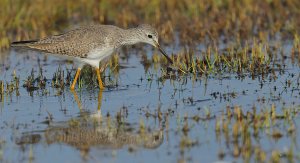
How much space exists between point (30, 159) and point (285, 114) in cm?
319

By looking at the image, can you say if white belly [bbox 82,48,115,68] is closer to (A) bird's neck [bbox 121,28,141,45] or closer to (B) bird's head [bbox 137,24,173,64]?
(A) bird's neck [bbox 121,28,141,45]

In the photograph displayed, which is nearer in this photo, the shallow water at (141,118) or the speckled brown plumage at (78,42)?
the shallow water at (141,118)

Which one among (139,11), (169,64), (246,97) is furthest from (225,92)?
(139,11)

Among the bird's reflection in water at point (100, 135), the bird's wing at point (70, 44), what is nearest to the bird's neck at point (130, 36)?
the bird's wing at point (70, 44)

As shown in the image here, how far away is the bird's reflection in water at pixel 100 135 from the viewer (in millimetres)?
8094

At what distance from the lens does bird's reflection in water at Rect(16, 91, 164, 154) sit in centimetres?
809

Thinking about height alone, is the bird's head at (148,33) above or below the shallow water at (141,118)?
above

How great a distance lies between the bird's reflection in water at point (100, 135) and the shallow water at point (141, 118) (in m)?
0.01

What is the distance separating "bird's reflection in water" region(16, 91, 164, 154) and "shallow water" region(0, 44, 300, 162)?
12 mm

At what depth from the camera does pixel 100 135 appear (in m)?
8.48

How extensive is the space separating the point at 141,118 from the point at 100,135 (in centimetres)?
84

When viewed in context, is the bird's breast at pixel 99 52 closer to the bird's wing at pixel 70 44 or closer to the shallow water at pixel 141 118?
the bird's wing at pixel 70 44

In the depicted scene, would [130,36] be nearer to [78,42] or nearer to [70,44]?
[78,42]

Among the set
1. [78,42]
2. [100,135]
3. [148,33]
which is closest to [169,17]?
[148,33]
